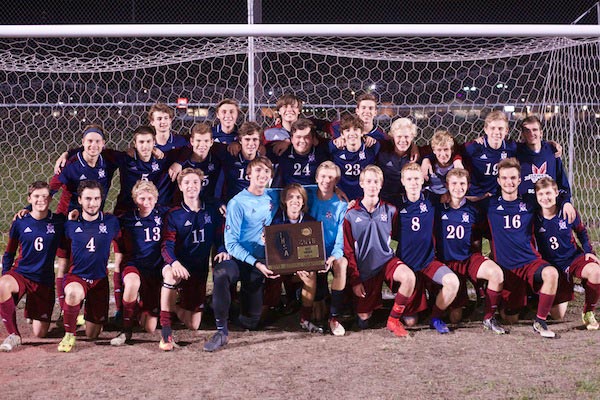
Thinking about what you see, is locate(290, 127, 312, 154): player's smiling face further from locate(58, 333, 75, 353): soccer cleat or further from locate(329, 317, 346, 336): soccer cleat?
locate(58, 333, 75, 353): soccer cleat

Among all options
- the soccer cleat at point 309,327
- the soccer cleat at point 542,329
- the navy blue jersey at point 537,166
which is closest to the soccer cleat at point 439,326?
the soccer cleat at point 542,329

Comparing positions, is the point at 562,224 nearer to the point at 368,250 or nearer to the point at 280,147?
the point at 368,250

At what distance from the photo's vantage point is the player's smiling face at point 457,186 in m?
4.39

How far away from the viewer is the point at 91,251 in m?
4.14

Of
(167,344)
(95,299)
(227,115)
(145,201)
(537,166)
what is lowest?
(167,344)

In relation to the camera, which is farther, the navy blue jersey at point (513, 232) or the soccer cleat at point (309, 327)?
the navy blue jersey at point (513, 232)

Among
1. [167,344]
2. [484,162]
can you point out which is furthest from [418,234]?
[167,344]

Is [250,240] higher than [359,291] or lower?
higher

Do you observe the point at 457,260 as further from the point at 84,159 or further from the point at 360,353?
the point at 84,159

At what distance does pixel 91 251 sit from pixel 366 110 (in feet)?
6.88

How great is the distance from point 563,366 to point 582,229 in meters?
1.18

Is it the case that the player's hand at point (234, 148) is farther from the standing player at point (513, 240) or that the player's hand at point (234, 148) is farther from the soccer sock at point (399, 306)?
the standing player at point (513, 240)

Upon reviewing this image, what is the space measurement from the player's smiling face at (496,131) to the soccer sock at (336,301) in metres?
1.52

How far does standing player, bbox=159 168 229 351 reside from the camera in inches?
165
